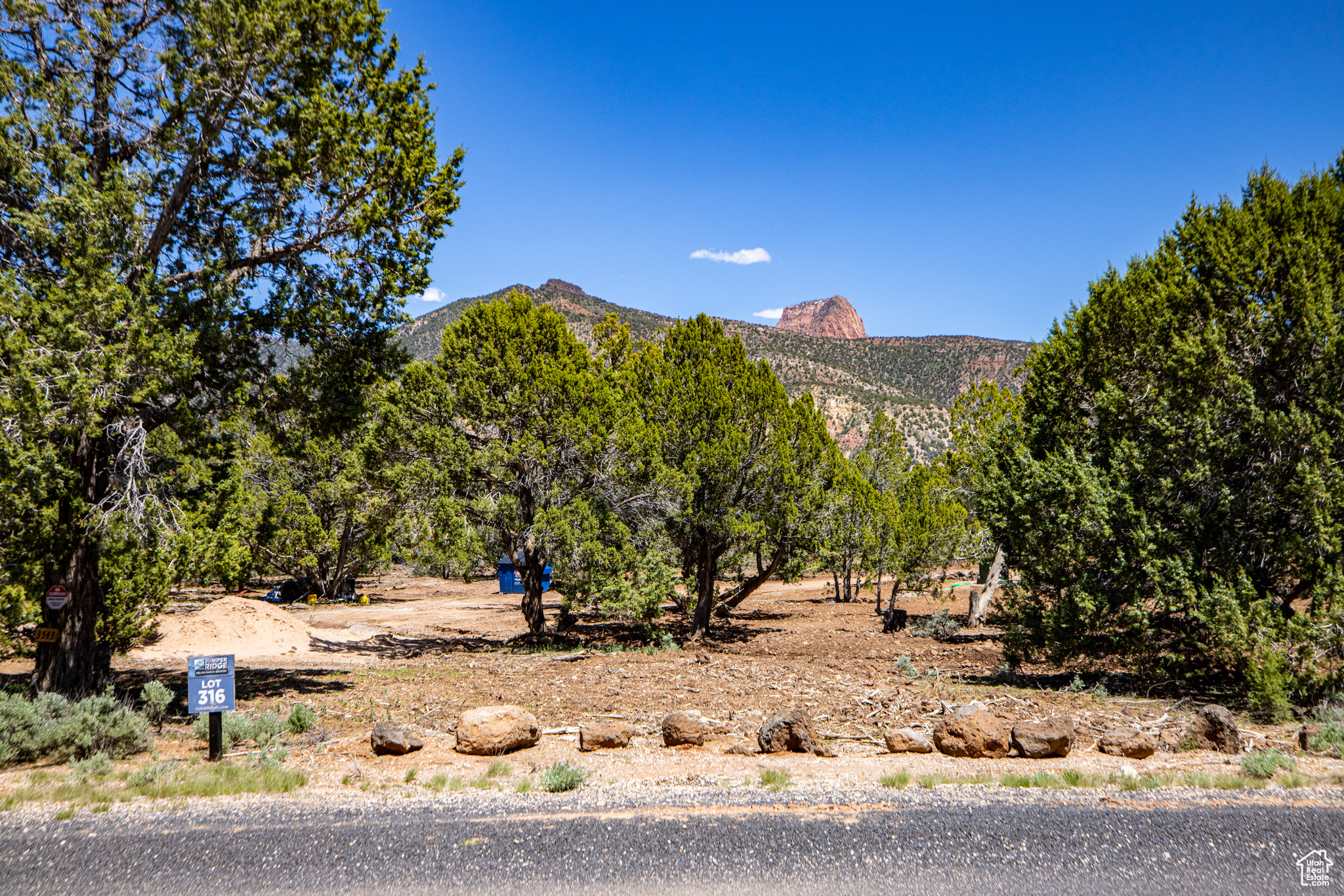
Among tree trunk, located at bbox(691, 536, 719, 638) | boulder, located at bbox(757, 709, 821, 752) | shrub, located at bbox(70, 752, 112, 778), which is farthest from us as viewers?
tree trunk, located at bbox(691, 536, 719, 638)

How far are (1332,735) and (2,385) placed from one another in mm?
13991

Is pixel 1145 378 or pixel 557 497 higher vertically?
pixel 1145 378

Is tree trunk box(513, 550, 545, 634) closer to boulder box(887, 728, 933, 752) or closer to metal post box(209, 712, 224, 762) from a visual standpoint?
metal post box(209, 712, 224, 762)

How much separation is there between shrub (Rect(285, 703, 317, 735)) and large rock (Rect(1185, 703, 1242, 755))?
10105 mm

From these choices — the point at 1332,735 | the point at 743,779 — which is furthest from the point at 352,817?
the point at 1332,735

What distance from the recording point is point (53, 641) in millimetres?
9078

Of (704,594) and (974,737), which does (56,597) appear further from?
(704,594)

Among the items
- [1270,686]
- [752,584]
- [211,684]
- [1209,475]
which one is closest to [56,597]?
[211,684]

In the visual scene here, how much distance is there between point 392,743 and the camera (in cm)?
786

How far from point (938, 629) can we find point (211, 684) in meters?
17.8

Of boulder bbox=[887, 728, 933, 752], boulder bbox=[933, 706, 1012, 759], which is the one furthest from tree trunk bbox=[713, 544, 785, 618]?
boulder bbox=[933, 706, 1012, 759]

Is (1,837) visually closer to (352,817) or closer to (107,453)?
(352,817)

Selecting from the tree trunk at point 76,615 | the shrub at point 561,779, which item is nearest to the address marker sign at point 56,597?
the tree trunk at point 76,615

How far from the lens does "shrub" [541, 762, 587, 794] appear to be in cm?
629
